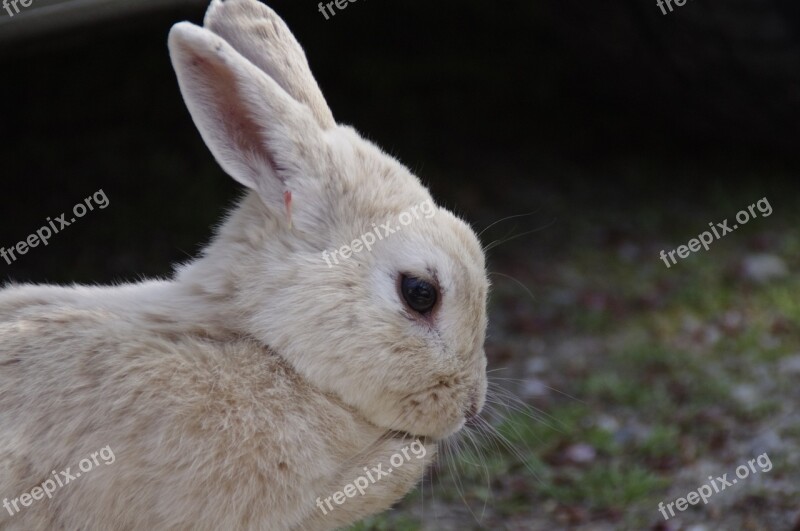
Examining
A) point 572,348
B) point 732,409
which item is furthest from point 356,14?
point 732,409

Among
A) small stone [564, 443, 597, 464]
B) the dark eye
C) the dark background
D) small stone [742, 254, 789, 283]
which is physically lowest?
small stone [742, 254, 789, 283]

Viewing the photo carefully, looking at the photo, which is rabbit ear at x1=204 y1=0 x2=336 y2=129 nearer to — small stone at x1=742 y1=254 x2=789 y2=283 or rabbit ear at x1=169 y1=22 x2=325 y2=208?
rabbit ear at x1=169 y1=22 x2=325 y2=208

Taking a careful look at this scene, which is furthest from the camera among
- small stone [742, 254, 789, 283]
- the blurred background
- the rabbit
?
small stone [742, 254, 789, 283]

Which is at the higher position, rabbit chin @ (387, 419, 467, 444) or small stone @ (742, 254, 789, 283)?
rabbit chin @ (387, 419, 467, 444)

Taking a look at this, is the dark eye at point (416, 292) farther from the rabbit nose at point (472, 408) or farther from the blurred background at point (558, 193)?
the blurred background at point (558, 193)

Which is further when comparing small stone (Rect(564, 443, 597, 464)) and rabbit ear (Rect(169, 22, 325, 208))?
small stone (Rect(564, 443, 597, 464))

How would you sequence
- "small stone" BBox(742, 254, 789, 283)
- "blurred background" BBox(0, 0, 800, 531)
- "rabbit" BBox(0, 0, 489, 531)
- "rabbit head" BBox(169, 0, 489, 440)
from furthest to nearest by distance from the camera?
"small stone" BBox(742, 254, 789, 283) < "blurred background" BBox(0, 0, 800, 531) < "rabbit head" BBox(169, 0, 489, 440) < "rabbit" BBox(0, 0, 489, 531)

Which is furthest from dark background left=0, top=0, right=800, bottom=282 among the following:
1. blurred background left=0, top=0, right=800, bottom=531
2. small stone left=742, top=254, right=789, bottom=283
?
small stone left=742, top=254, right=789, bottom=283
